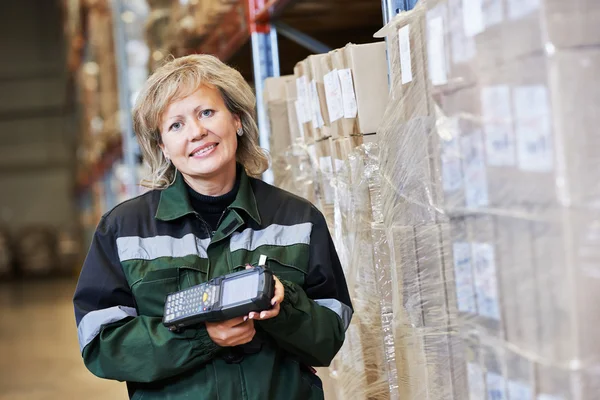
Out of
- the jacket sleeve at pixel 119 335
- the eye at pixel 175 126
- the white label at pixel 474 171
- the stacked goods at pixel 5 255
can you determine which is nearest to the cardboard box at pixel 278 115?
the eye at pixel 175 126

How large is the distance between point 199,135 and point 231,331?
0.50m

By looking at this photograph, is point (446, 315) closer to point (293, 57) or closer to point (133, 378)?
point (133, 378)

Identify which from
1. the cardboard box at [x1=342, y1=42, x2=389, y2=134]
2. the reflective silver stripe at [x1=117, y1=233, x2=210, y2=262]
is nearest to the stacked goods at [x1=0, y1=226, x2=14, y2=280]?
the cardboard box at [x1=342, y1=42, x2=389, y2=134]

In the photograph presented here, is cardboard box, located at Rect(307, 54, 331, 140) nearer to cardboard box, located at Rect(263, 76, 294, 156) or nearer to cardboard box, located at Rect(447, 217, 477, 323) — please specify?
cardboard box, located at Rect(263, 76, 294, 156)

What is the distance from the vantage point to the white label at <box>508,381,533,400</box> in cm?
149

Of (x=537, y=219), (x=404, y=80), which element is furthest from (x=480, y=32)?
(x=404, y=80)

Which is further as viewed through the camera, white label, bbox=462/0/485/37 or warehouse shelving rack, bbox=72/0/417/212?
warehouse shelving rack, bbox=72/0/417/212

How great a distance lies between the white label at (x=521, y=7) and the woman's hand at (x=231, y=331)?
872 mm

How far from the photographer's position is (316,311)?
6.61 feet

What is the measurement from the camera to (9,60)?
18688 mm

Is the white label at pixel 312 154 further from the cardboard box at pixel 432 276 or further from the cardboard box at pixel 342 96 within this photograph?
the cardboard box at pixel 432 276

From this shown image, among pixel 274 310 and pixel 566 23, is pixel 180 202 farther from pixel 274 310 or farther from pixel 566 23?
pixel 566 23

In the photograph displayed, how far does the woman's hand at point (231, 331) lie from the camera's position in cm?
189

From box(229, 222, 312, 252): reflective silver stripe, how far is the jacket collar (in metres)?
0.04
